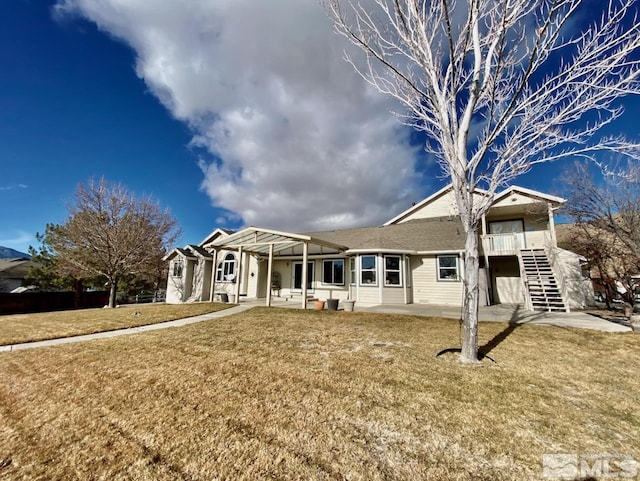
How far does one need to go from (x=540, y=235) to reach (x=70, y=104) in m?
25.0

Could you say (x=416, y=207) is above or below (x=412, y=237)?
above

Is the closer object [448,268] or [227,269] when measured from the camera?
[448,268]

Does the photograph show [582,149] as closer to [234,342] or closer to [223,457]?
[223,457]

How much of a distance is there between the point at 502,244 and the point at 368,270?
7.73 m

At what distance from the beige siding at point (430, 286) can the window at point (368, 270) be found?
8.39 feet

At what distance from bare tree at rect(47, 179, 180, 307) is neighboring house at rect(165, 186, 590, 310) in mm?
6748

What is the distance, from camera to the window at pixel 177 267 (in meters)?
22.5

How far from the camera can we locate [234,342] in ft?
23.1

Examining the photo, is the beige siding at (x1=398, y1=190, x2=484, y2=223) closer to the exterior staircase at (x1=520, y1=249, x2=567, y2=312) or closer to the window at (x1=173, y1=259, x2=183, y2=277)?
the exterior staircase at (x1=520, y1=249, x2=567, y2=312)

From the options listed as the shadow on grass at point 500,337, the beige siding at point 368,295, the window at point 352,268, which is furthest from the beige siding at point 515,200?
the window at point 352,268

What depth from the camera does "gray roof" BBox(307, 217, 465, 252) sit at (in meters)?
15.3

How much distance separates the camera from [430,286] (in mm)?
15445

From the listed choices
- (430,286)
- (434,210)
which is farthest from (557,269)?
(434,210)

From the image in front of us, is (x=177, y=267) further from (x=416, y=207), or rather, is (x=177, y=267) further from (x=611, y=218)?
(x=611, y=218)
